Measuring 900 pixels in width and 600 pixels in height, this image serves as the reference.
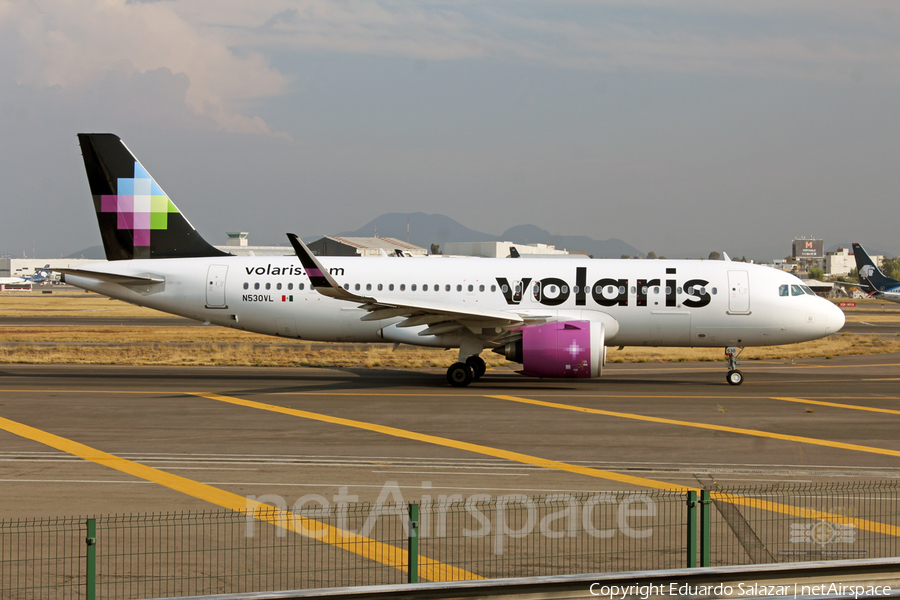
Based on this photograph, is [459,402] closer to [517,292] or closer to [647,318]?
[517,292]

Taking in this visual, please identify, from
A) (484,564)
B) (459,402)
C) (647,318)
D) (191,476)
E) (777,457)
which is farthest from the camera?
(647,318)

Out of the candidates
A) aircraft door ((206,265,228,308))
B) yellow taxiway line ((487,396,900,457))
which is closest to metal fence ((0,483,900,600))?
yellow taxiway line ((487,396,900,457))

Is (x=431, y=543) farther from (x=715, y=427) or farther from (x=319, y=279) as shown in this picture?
(x=319, y=279)

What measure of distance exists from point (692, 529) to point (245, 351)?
28.8 m

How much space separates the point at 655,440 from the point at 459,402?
249 inches

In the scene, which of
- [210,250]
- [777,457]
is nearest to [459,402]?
[777,457]

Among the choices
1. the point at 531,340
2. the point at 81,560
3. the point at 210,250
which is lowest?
the point at 81,560

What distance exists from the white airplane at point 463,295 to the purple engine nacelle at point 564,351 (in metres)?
0.69

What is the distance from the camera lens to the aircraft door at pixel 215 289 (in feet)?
81.6

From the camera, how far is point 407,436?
52.0 feet

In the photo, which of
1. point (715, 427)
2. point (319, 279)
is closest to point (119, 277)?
point (319, 279)

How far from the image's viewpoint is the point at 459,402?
20.6m

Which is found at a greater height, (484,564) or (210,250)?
(210,250)

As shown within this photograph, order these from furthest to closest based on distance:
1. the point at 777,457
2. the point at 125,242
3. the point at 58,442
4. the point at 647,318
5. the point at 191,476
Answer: the point at 125,242 < the point at 647,318 < the point at 58,442 < the point at 777,457 < the point at 191,476
